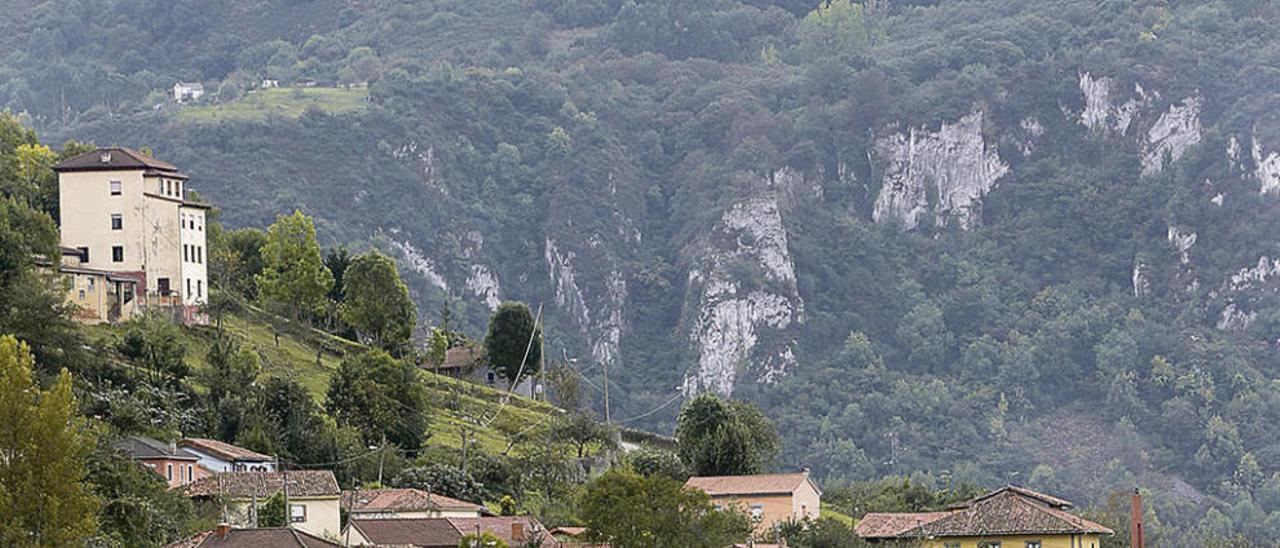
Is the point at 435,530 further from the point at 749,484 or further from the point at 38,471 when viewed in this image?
the point at 749,484

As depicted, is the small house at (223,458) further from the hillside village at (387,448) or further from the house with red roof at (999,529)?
the house with red roof at (999,529)

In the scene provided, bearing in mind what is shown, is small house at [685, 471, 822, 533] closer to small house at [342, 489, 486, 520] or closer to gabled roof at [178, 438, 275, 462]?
small house at [342, 489, 486, 520]

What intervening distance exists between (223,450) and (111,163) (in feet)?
92.3

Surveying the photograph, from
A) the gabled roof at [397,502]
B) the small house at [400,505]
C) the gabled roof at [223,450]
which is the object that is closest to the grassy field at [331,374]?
the gabled roof at [223,450]

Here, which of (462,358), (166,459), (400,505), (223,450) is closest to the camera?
(166,459)

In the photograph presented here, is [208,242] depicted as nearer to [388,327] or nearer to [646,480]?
[388,327]

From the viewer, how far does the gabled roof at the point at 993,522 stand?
→ 98.2m

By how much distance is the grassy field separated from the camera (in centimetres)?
11725

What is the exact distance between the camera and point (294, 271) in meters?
139

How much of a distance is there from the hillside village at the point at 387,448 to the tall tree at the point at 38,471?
4.34 meters

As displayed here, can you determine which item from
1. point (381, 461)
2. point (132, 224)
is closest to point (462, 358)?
point (132, 224)

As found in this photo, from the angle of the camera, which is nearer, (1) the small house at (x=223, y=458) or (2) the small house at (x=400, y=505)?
(2) the small house at (x=400, y=505)

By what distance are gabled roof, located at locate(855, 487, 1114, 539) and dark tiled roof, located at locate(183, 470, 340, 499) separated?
2191 centimetres

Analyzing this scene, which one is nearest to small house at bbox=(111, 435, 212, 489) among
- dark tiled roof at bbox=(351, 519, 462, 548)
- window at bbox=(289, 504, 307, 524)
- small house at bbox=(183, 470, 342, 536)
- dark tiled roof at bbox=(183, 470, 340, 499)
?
dark tiled roof at bbox=(183, 470, 340, 499)
